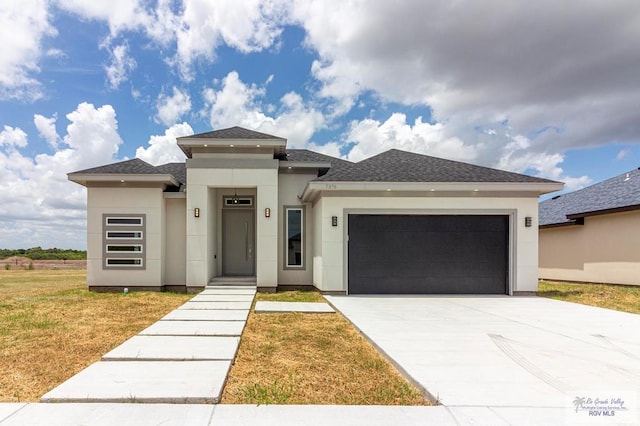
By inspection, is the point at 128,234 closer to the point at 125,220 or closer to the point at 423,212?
the point at 125,220

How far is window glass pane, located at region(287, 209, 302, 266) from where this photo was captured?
11.6 meters

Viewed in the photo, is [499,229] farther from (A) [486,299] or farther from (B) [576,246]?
(B) [576,246]

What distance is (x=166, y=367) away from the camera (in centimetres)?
391

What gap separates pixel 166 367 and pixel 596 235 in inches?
624

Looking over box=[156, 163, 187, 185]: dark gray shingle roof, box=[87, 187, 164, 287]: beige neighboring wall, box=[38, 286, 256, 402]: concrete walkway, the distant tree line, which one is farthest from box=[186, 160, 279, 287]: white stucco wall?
the distant tree line

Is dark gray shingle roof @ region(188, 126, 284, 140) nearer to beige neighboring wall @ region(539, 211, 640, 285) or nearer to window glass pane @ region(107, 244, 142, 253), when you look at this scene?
window glass pane @ region(107, 244, 142, 253)

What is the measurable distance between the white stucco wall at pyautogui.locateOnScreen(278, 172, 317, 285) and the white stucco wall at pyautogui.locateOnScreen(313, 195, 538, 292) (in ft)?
4.31

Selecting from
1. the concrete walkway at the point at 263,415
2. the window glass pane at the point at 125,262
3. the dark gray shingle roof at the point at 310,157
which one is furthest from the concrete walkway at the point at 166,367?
the dark gray shingle roof at the point at 310,157

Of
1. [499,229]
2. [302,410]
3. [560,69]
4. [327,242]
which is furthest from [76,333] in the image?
[560,69]

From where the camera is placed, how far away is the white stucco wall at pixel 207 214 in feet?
36.0

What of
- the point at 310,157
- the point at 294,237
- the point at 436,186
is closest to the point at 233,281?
the point at 294,237

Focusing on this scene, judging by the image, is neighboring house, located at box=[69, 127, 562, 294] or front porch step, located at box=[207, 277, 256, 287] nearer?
neighboring house, located at box=[69, 127, 562, 294]

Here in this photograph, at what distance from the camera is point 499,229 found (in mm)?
10406

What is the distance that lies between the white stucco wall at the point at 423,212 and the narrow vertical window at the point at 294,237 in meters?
1.41
